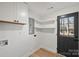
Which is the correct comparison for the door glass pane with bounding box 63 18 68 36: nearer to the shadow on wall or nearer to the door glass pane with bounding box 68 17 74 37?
the door glass pane with bounding box 68 17 74 37

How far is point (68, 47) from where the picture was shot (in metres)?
3.06

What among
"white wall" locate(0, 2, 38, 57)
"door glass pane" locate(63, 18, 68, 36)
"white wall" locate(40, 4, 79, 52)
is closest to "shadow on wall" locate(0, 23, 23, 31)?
"white wall" locate(0, 2, 38, 57)

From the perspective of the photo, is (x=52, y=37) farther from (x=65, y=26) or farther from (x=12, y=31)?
(x=12, y=31)

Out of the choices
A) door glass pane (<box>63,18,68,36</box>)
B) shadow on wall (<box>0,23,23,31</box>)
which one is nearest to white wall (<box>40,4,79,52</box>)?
door glass pane (<box>63,18,68,36</box>)

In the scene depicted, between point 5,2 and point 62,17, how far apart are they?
2388 millimetres

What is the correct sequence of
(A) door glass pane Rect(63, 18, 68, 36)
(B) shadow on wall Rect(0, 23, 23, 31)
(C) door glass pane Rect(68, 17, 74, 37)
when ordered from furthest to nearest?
1. (A) door glass pane Rect(63, 18, 68, 36)
2. (C) door glass pane Rect(68, 17, 74, 37)
3. (B) shadow on wall Rect(0, 23, 23, 31)

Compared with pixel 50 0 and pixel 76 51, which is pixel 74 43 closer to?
pixel 76 51

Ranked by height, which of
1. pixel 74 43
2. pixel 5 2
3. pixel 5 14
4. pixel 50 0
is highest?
pixel 50 0

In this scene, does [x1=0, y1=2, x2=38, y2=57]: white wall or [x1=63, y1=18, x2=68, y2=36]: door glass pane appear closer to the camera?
[x1=0, y1=2, x2=38, y2=57]: white wall

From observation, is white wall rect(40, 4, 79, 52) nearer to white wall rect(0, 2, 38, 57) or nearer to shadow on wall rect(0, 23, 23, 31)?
white wall rect(0, 2, 38, 57)

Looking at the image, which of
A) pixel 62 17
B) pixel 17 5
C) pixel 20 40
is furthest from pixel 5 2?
pixel 62 17

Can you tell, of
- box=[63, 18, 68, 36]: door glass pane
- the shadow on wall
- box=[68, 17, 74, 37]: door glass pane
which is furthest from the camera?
box=[63, 18, 68, 36]: door glass pane

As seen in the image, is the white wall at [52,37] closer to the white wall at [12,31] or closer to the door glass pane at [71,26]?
the door glass pane at [71,26]

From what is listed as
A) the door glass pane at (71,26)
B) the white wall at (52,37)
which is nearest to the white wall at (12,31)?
the white wall at (52,37)
